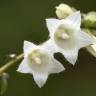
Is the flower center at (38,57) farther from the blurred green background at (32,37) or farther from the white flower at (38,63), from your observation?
the blurred green background at (32,37)

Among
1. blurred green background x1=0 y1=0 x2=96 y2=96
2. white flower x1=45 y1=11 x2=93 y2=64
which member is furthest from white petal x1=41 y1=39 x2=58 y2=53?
blurred green background x1=0 y1=0 x2=96 y2=96

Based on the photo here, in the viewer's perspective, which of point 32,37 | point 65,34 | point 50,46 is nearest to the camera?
point 50,46

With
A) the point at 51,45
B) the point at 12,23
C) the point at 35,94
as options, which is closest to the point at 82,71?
the point at 35,94

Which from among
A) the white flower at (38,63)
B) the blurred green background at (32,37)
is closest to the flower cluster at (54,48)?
the white flower at (38,63)

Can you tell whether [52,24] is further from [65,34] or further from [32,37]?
[32,37]

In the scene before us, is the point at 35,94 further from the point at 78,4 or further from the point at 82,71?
the point at 78,4

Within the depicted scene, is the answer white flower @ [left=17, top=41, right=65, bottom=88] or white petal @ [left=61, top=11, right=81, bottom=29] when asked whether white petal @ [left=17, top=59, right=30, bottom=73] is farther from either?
white petal @ [left=61, top=11, right=81, bottom=29]

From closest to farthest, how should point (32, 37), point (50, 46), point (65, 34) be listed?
point (50, 46) < point (65, 34) < point (32, 37)

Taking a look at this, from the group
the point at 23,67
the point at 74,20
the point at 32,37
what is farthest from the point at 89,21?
the point at 32,37
